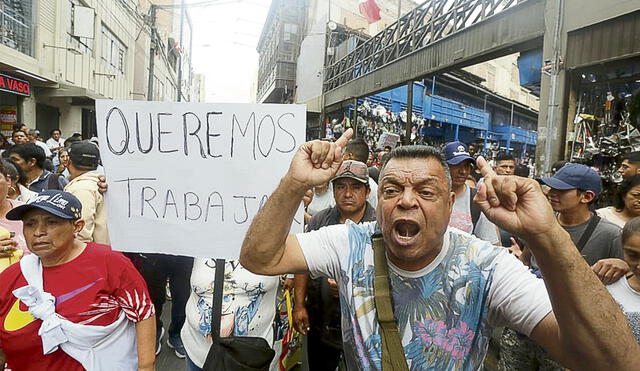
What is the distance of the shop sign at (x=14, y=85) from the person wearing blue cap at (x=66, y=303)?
1265cm

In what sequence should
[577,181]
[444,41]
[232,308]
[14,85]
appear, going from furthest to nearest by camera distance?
[14,85] < [444,41] < [577,181] < [232,308]

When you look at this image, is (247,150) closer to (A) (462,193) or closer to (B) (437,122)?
(A) (462,193)

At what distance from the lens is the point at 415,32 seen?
10.6 m

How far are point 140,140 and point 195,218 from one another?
47 centimetres

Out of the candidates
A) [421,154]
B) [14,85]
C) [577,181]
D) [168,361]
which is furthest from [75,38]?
[421,154]

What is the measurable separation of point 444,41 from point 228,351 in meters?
8.14

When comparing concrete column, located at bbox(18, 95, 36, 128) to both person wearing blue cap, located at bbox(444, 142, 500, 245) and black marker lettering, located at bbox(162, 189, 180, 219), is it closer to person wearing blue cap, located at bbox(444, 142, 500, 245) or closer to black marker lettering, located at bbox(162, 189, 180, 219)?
person wearing blue cap, located at bbox(444, 142, 500, 245)

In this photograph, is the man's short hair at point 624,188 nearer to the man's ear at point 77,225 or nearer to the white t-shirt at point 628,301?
the white t-shirt at point 628,301

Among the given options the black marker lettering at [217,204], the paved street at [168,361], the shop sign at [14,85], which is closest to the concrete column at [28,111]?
the shop sign at [14,85]

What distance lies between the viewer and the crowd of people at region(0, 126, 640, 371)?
50.3 inches

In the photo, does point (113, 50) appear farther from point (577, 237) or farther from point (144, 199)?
point (577, 237)

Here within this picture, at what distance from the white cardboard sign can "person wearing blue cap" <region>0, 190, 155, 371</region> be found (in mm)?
176

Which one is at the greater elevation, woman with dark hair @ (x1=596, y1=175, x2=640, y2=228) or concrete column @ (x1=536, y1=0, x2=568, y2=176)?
concrete column @ (x1=536, y1=0, x2=568, y2=176)

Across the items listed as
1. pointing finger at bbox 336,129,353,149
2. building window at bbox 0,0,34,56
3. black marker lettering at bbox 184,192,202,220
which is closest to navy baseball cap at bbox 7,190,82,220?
black marker lettering at bbox 184,192,202,220
